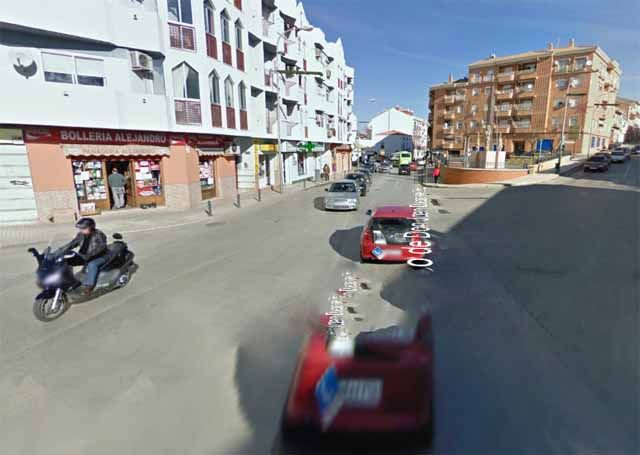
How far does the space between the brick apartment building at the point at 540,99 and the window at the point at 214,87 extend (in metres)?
37.9

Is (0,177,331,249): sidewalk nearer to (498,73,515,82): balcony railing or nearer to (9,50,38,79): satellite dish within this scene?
(9,50,38,79): satellite dish

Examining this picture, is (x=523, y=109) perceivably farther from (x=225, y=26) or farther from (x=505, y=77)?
(x=225, y=26)

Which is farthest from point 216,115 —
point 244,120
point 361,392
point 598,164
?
point 598,164

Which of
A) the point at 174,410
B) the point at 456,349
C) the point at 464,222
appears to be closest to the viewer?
the point at 174,410

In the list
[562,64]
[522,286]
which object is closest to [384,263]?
[522,286]

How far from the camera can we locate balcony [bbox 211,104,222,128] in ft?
55.3

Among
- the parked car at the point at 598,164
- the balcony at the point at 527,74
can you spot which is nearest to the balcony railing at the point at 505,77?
the balcony at the point at 527,74

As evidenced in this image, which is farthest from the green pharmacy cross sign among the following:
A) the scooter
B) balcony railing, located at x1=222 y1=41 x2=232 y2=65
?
the scooter

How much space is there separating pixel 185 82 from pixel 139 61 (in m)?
2.02

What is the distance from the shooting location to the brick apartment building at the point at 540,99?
163ft

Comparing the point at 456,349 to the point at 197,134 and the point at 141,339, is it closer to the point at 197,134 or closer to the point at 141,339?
the point at 141,339

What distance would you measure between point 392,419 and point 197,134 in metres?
17.0

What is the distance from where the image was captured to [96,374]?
395 centimetres

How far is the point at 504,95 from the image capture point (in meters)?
55.6
